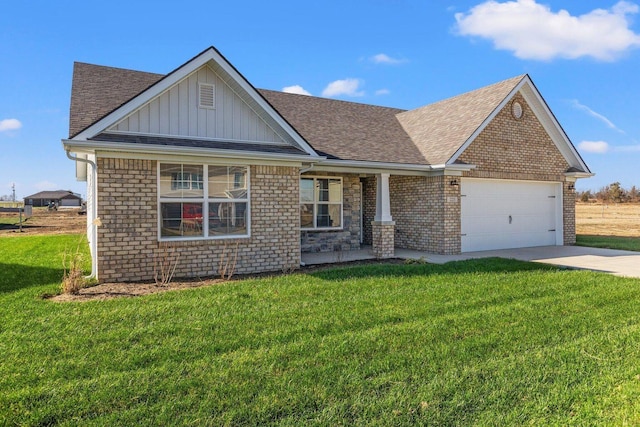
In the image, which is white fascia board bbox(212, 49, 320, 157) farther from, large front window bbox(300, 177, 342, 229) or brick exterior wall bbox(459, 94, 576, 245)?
brick exterior wall bbox(459, 94, 576, 245)

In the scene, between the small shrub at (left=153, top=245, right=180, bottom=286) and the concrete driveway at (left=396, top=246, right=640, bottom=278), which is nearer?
the small shrub at (left=153, top=245, right=180, bottom=286)

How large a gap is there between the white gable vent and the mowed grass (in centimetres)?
439

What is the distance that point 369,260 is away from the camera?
11.5 metres

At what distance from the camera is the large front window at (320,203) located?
13.7m

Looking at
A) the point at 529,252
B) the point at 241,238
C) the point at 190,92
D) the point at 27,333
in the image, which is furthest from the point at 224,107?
the point at 529,252

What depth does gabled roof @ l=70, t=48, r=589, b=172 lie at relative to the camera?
10414 mm

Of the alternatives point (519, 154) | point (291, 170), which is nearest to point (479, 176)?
point (519, 154)

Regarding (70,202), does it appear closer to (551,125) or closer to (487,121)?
(487,121)

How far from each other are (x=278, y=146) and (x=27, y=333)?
650 centimetres

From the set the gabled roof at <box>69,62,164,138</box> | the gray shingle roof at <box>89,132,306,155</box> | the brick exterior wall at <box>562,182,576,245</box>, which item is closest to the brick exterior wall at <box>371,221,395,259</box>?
the gray shingle roof at <box>89,132,306,155</box>

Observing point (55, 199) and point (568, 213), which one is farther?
point (55, 199)

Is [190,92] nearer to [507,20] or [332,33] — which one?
[332,33]

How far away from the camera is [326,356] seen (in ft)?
14.9

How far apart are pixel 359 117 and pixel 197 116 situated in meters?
8.53
